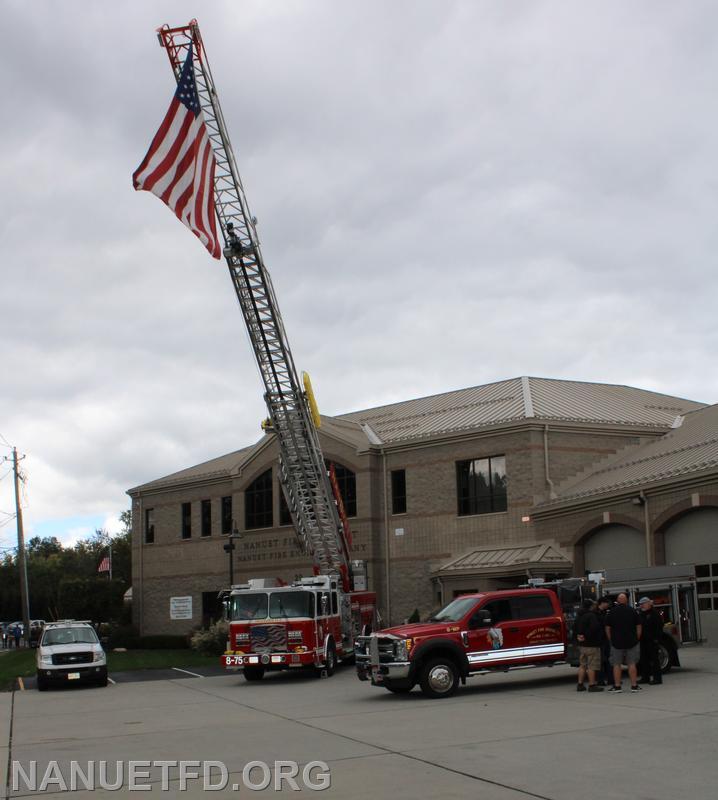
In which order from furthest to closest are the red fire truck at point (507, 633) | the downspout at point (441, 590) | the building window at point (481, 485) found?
the building window at point (481, 485) < the downspout at point (441, 590) < the red fire truck at point (507, 633)

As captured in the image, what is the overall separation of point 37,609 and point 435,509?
256 ft

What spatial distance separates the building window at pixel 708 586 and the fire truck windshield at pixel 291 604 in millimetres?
10082

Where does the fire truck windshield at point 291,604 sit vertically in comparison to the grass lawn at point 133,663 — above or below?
above

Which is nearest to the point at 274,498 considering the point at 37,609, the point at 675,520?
the point at 675,520

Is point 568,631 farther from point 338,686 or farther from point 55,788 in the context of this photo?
point 55,788

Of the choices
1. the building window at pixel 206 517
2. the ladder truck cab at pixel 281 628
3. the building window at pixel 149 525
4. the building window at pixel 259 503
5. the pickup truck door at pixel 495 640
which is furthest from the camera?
the building window at pixel 149 525

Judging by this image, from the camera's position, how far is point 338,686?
72.5 feet

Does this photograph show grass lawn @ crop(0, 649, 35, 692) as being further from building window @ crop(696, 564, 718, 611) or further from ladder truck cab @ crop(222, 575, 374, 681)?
building window @ crop(696, 564, 718, 611)

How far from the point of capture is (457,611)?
18.6 meters

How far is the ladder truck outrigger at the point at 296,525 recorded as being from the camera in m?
24.3

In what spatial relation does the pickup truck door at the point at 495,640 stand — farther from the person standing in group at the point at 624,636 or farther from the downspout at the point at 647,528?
the downspout at the point at 647,528

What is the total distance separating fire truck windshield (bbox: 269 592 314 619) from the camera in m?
24.5

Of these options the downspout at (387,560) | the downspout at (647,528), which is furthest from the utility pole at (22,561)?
the downspout at (647,528)

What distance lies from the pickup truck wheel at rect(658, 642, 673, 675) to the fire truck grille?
9099mm
